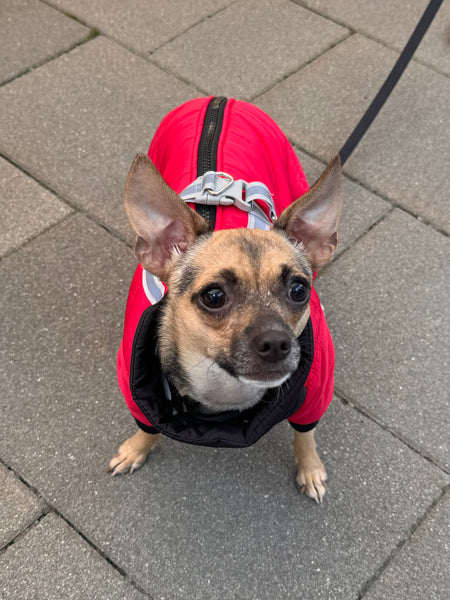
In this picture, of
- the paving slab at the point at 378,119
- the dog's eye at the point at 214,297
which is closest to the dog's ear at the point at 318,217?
the dog's eye at the point at 214,297

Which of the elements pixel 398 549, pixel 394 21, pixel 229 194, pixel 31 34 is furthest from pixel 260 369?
pixel 394 21

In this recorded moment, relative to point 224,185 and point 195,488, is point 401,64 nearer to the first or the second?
point 224,185

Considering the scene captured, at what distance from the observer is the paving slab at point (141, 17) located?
5.54 metres

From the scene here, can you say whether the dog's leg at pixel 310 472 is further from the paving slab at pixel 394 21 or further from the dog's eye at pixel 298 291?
the paving slab at pixel 394 21

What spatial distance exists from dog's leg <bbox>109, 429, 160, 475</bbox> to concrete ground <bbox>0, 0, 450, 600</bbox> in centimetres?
6

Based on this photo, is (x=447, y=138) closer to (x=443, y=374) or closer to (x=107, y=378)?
(x=443, y=374)

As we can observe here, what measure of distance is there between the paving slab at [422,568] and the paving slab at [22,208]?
303 centimetres

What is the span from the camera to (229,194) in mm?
2752

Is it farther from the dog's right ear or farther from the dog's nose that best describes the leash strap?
the dog's nose

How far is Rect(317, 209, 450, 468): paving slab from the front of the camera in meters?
3.52

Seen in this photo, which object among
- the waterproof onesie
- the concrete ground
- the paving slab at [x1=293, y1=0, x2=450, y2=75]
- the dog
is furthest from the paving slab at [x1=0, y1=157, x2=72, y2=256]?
the paving slab at [x1=293, y1=0, x2=450, y2=75]

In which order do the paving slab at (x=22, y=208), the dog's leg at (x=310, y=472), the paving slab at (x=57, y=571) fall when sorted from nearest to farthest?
the paving slab at (x=57, y=571) → the dog's leg at (x=310, y=472) → the paving slab at (x=22, y=208)

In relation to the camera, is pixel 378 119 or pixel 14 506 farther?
pixel 378 119

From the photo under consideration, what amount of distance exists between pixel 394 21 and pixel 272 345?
4.79 m
